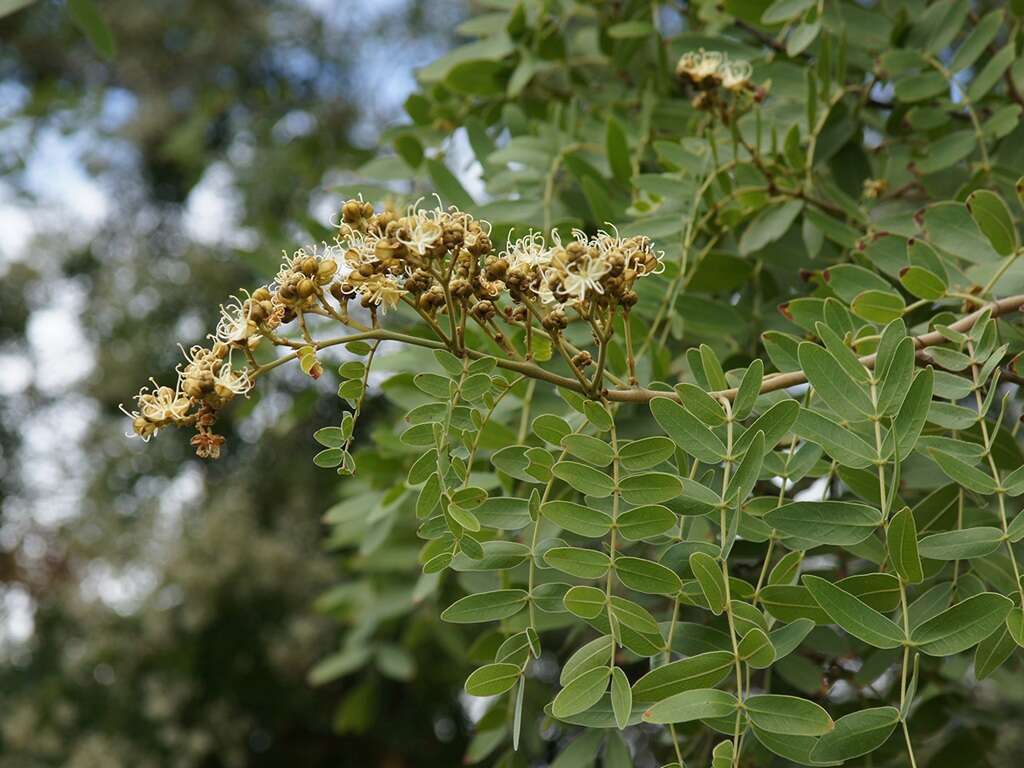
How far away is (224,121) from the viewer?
3160mm

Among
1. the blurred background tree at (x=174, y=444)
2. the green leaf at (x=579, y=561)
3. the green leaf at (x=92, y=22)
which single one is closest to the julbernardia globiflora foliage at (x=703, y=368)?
the green leaf at (x=579, y=561)

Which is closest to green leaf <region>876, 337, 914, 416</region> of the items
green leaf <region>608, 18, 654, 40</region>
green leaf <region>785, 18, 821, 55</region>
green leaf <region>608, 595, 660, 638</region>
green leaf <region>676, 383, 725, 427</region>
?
green leaf <region>676, 383, 725, 427</region>

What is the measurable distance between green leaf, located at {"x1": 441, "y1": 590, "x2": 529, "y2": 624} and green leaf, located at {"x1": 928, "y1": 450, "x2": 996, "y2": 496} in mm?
293

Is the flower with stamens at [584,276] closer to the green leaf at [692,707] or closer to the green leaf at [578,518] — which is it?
the green leaf at [578,518]

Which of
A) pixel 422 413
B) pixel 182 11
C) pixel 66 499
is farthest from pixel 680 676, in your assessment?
pixel 182 11

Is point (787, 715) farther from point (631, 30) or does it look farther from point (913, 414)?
point (631, 30)

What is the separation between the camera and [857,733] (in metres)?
0.65

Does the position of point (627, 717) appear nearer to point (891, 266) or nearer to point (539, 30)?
point (891, 266)

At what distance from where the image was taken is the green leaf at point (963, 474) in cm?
72

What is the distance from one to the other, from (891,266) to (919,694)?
1.78 feet

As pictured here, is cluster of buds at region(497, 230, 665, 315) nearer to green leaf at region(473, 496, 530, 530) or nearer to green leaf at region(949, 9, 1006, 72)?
green leaf at region(473, 496, 530, 530)

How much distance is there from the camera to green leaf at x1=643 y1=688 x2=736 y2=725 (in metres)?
0.63

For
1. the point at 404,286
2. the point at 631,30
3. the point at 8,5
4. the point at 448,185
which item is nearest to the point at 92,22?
the point at 8,5

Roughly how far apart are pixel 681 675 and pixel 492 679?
13cm
